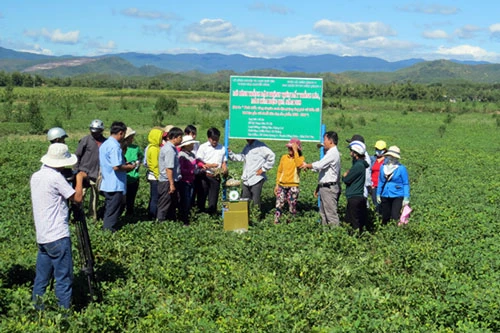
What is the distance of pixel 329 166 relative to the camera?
10.6 metres

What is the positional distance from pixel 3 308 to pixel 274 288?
3.14m

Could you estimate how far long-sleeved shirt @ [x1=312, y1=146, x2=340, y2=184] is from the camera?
34.4 feet

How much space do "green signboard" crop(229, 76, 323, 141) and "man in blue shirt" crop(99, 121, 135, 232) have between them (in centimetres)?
284

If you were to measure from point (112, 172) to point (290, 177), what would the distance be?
3475mm

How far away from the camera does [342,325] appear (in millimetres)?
5965

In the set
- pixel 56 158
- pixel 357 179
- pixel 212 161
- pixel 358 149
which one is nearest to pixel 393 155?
pixel 358 149

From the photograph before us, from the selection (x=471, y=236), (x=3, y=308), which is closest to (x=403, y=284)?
(x=471, y=236)

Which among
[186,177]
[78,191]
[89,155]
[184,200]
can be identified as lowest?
[184,200]

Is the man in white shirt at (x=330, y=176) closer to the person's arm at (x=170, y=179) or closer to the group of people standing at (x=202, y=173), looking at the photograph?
the group of people standing at (x=202, y=173)

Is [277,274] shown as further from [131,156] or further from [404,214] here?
[131,156]

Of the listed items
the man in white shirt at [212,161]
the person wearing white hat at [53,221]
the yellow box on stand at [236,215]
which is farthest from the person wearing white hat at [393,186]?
the person wearing white hat at [53,221]

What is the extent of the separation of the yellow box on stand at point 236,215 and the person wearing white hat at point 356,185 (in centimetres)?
193

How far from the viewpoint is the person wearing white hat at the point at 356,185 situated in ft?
33.6

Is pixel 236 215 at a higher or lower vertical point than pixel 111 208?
lower
